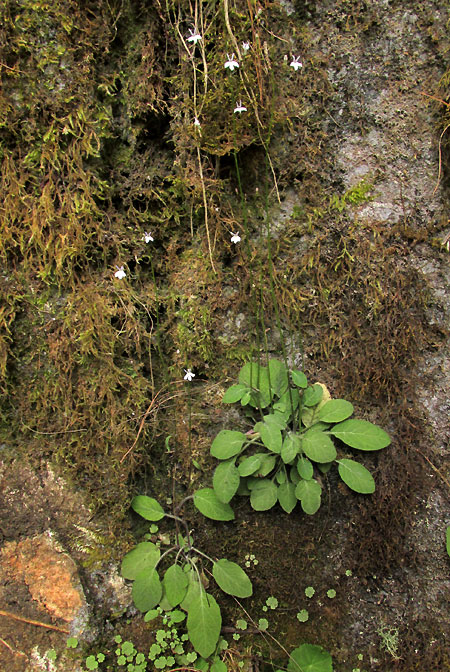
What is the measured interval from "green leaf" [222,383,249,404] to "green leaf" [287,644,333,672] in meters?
1.08

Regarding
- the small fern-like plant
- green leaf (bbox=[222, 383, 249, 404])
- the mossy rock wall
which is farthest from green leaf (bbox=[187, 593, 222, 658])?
green leaf (bbox=[222, 383, 249, 404])

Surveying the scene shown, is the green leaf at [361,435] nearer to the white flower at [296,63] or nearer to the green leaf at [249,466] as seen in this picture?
the green leaf at [249,466]

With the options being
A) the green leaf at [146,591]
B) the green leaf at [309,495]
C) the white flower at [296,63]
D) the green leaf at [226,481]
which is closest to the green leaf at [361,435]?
the green leaf at [309,495]

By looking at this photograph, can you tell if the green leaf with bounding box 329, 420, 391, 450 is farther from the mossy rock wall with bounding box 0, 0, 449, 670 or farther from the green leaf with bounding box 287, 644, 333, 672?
the green leaf with bounding box 287, 644, 333, 672

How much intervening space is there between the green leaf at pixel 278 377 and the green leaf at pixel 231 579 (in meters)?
0.77

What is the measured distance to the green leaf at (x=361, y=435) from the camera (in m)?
1.94

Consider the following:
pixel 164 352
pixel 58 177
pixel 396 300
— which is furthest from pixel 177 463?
pixel 58 177

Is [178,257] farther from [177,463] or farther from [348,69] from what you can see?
[348,69]

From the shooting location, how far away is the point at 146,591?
1.93 m

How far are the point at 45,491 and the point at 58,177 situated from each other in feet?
4.55

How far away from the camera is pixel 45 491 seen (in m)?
2.05

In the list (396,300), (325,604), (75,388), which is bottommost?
(325,604)

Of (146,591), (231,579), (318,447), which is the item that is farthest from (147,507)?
(318,447)

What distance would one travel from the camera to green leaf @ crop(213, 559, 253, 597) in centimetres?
195
